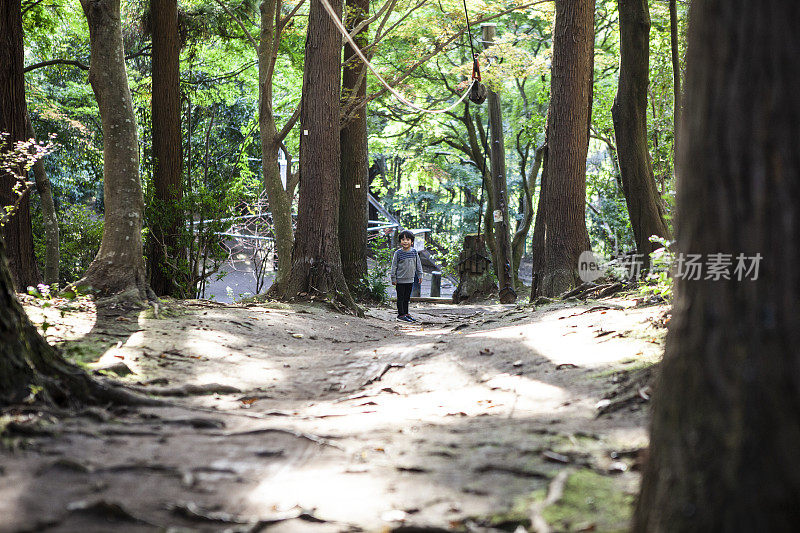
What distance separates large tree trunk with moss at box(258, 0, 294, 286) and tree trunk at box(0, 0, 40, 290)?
3553mm

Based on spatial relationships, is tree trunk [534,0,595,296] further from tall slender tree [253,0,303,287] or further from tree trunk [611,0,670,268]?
tall slender tree [253,0,303,287]

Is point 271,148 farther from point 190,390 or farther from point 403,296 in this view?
point 190,390

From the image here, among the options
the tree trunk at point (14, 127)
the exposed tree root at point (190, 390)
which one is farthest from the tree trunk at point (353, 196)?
the exposed tree root at point (190, 390)

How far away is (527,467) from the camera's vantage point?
2707 millimetres

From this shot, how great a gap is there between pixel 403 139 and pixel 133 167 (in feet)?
57.1

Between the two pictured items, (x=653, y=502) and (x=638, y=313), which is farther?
(x=638, y=313)

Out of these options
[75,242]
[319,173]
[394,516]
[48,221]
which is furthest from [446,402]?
[75,242]

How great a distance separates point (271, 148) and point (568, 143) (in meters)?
4.45

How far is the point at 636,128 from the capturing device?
8211mm

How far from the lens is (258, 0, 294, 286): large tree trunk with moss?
1075 centimetres

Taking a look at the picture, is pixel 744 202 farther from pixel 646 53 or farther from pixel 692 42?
pixel 646 53

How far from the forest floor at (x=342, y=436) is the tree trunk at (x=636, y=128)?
2.55 meters

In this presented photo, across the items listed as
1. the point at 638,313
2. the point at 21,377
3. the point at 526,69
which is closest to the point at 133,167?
the point at 21,377

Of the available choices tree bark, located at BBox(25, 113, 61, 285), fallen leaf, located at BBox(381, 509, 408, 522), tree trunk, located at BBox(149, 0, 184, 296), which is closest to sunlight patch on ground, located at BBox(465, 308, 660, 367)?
fallen leaf, located at BBox(381, 509, 408, 522)
